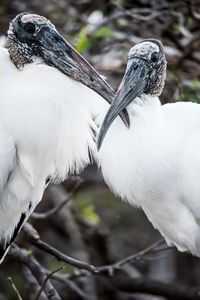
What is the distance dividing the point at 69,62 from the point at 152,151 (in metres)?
0.50

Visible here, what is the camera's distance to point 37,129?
10.2ft

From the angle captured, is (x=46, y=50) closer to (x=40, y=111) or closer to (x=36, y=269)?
(x=40, y=111)

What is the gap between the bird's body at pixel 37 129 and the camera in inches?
121

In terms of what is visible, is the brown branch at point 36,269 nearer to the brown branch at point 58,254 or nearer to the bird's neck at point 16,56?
the brown branch at point 58,254

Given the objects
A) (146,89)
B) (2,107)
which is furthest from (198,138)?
(2,107)

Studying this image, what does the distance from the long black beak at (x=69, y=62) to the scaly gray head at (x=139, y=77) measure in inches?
3.2

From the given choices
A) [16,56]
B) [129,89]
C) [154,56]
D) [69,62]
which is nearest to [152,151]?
[129,89]

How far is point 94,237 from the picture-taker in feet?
15.4

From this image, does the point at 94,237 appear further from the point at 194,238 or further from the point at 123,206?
the point at 194,238

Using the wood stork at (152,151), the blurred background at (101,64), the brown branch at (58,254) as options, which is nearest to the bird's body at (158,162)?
the wood stork at (152,151)

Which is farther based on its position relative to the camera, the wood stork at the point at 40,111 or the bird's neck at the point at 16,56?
the bird's neck at the point at 16,56

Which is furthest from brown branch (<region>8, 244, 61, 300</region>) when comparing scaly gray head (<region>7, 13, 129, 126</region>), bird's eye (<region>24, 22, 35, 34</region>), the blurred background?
bird's eye (<region>24, 22, 35, 34</region>)

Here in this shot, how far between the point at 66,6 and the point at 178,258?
2.40 metres

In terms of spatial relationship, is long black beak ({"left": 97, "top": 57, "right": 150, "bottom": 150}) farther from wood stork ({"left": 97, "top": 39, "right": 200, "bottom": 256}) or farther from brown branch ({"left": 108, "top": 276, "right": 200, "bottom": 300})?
brown branch ({"left": 108, "top": 276, "right": 200, "bottom": 300})
